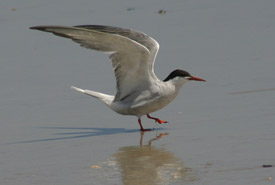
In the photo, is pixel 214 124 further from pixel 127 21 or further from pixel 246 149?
pixel 127 21

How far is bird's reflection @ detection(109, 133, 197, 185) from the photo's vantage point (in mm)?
4867

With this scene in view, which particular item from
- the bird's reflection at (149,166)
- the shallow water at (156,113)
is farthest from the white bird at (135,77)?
the bird's reflection at (149,166)

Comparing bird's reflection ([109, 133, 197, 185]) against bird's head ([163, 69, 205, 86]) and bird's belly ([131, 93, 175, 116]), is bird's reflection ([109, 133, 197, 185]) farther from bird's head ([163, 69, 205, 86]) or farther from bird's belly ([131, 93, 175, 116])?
bird's head ([163, 69, 205, 86])

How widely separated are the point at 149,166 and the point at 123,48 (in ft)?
5.19

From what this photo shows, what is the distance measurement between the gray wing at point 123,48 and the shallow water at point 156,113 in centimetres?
43

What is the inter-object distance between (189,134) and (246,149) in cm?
80

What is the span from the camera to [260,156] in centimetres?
514

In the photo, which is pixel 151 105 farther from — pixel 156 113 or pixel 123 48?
pixel 123 48

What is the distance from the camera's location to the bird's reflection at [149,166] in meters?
4.87

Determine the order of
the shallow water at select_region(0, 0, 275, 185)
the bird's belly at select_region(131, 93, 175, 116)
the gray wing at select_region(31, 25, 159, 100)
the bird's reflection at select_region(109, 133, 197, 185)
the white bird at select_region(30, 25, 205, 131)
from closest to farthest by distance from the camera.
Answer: the bird's reflection at select_region(109, 133, 197, 185) → the shallow water at select_region(0, 0, 275, 185) → the gray wing at select_region(31, 25, 159, 100) → the white bird at select_region(30, 25, 205, 131) → the bird's belly at select_region(131, 93, 175, 116)

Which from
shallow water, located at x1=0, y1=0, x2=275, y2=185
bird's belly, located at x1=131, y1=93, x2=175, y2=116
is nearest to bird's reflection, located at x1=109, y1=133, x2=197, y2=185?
shallow water, located at x1=0, y1=0, x2=275, y2=185

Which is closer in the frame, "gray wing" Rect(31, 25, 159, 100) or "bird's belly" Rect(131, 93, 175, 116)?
"gray wing" Rect(31, 25, 159, 100)

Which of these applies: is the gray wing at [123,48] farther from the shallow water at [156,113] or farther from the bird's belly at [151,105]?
the shallow water at [156,113]

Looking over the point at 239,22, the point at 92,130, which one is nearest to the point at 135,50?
the point at 92,130
